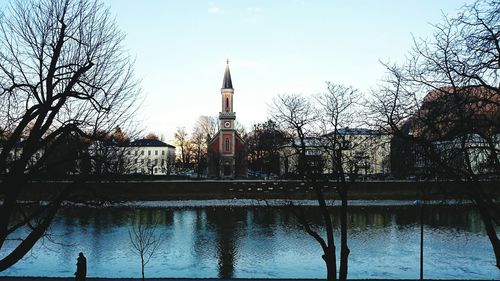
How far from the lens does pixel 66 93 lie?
905cm

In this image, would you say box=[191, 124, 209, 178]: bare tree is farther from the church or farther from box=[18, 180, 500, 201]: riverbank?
box=[18, 180, 500, 201]: riverbank

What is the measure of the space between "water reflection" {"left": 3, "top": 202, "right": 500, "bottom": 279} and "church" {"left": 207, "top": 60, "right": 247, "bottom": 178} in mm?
39554

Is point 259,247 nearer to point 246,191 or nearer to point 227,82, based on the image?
point 246,191

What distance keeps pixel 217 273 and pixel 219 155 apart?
60.9 meters

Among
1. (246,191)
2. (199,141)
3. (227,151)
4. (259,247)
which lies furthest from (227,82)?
(259,247)

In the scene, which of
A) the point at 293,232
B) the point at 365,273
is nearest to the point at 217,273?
the point at 365,273

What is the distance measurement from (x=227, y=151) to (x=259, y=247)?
5596 cm

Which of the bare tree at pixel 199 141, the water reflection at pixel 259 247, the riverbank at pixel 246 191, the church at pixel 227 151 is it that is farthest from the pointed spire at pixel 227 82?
the water reflection at pixel 259 247

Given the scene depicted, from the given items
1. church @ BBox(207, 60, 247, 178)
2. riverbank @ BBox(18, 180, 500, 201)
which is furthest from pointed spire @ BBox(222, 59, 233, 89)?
riverbank @ BBox(18, 180, 500, 201)

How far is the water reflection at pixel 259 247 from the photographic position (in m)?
22.4

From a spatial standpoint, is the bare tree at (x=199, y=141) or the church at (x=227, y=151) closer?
the church at (x=227, y=151)

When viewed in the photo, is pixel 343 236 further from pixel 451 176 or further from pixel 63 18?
pixel 63 18

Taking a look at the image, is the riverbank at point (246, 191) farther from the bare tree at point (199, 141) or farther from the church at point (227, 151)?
the bare tree at point (199, 141)

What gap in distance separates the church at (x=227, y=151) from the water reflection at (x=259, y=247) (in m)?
39.6
